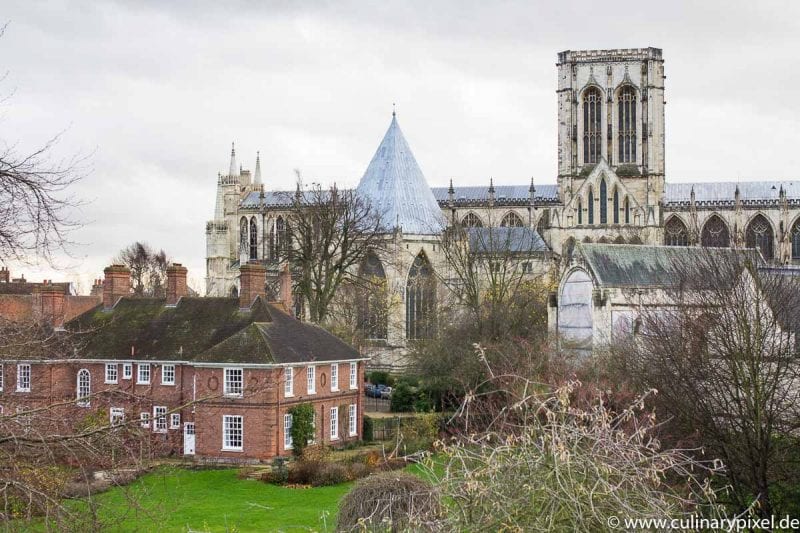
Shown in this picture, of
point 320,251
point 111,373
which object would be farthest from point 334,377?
point 320,251

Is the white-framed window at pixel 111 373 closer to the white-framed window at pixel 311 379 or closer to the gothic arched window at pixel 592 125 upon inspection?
the white-framed window at pixel 311 379

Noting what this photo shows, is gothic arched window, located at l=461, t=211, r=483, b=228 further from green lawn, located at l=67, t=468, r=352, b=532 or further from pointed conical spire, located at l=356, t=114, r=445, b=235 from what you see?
green lawn, located at l=67, t=468, r=352, b=532

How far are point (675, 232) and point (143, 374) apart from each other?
5214 centimetres

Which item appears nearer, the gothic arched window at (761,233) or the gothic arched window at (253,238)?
the gothic arched window at (761,233)

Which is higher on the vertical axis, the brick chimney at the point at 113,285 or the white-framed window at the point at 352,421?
the brick chimney at the point at 113,285

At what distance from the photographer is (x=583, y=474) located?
822 centimetres

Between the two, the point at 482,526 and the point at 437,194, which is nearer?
the point at 482,526

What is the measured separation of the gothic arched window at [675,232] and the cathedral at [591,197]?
0.09 metres

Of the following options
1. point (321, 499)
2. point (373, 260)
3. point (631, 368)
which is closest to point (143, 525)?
point (321, 499)

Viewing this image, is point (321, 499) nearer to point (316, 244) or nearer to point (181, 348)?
point (181, 348)

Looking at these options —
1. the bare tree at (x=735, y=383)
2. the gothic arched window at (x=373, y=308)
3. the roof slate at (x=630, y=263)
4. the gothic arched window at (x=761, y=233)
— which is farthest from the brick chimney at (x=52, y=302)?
the gothic arched window at (x=761, y=233)

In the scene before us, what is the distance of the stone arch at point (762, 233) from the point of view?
77688 mm

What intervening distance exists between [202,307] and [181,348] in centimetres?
280

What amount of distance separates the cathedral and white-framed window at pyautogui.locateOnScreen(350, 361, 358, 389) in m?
28.9
